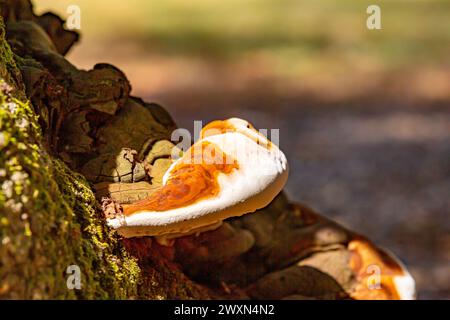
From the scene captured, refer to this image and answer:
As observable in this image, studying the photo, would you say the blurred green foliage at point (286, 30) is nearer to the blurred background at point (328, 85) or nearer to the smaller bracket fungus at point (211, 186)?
the blurred background at point (328, 85)

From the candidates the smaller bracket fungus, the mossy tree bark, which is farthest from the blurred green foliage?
the mossy tree bark

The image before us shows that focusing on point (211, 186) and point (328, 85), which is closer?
point (211, 186)

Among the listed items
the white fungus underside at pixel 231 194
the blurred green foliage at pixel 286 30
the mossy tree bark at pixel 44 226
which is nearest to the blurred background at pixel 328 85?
the blurred green foliage at pixel 286 30

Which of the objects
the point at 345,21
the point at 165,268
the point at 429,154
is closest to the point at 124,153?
the point at 165,268

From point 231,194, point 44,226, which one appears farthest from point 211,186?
point 44,226

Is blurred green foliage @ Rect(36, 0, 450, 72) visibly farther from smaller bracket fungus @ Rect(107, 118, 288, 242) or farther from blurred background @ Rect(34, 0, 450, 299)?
smaller bracket fungus @ Rect(107, 118, 288, 242)

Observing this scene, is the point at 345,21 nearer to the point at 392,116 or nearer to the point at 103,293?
the point at 392,116

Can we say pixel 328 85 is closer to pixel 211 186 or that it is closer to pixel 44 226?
pixel 211 186
